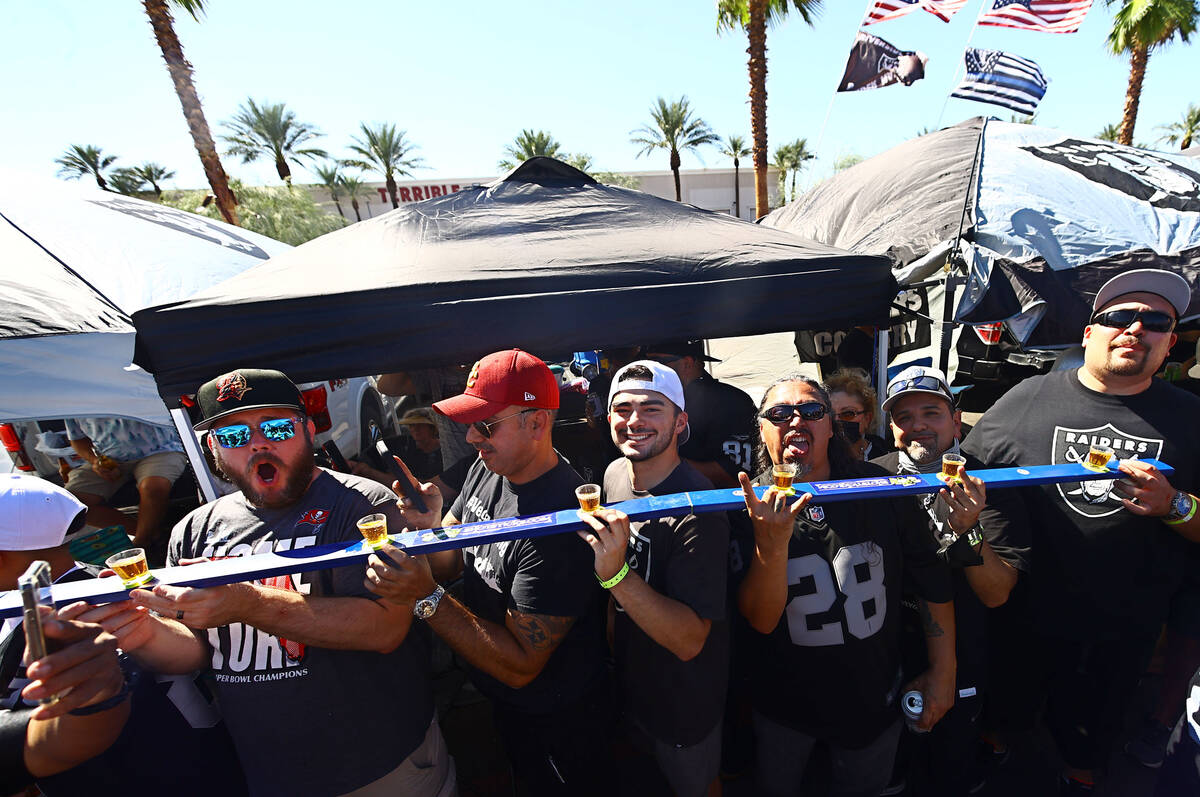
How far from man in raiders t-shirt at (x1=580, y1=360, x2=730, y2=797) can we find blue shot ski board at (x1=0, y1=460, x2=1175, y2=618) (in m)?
0.13

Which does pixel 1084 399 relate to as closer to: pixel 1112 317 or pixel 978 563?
pixel 1112 317

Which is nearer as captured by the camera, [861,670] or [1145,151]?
[861,670]

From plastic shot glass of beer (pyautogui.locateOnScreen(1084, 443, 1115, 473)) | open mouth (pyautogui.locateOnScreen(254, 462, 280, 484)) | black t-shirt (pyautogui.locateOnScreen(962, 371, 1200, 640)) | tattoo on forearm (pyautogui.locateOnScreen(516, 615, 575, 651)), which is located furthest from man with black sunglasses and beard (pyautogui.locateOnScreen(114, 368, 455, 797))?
black t-shirt (pyautogui.locateOnScreen(962, 371, 1200, 640))

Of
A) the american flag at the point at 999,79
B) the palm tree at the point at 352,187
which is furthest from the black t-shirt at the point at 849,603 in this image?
the palm tree at the point at 352,187

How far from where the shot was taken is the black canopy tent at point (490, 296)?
8.54 ft

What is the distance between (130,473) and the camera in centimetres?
423

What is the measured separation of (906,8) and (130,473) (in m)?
10.7

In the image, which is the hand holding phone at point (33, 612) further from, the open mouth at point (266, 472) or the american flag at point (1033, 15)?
the american flag at point (1033, 15)

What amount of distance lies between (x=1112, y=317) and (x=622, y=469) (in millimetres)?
2203

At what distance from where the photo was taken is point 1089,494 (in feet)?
7.20

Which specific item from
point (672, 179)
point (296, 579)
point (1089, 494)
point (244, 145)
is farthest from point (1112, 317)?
point (672, 179)

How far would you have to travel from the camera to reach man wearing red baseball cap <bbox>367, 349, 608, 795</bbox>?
5.73ft

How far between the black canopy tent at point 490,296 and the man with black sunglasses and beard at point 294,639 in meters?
0.87

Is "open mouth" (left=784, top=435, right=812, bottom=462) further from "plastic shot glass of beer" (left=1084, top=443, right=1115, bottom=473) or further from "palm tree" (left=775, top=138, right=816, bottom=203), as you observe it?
"palm tree" (left=775, top=138, right=816, bottom=203)
